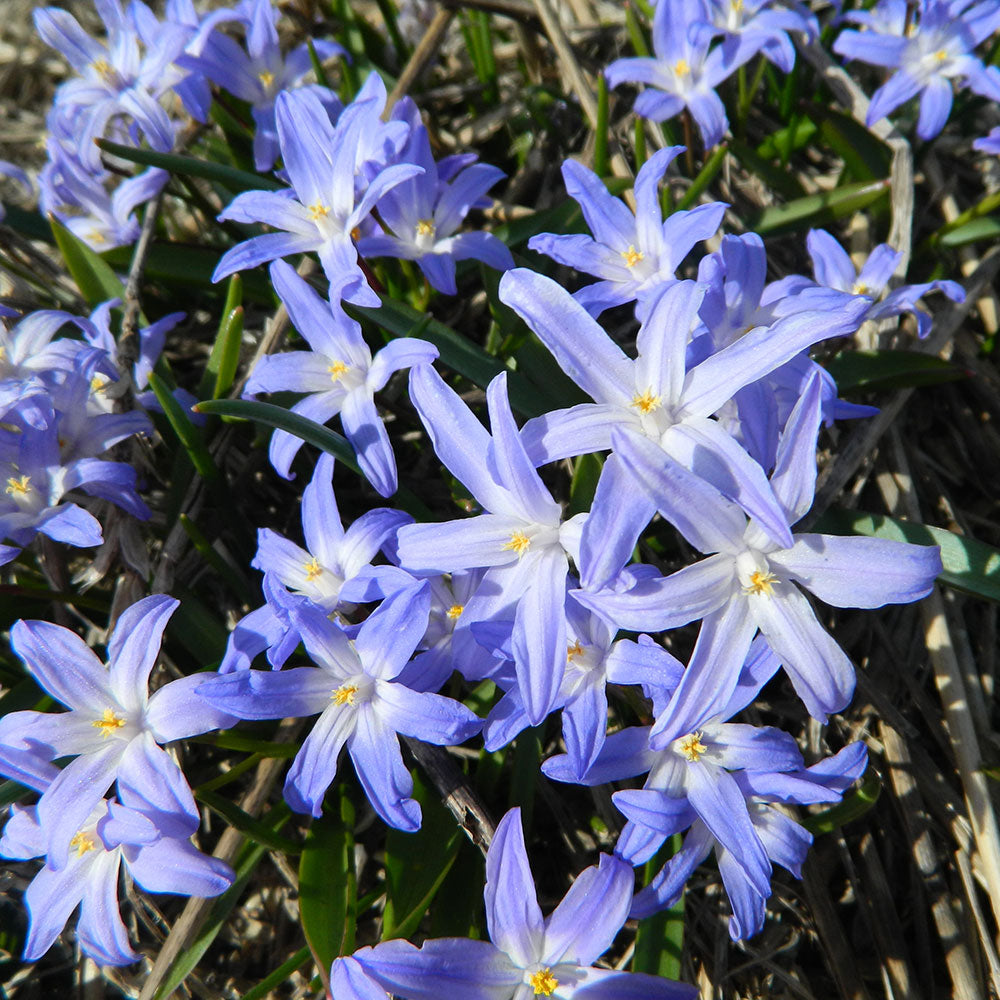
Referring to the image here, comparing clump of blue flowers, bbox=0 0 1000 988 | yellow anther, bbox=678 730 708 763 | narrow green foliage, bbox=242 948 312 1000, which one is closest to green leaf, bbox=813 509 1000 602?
clump of blue flowers, bbox=0 0 1000 988

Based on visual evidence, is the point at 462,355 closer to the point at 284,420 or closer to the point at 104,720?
the point at 284,420

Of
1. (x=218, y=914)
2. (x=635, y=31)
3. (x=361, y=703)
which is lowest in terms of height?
(x=218, y=914)

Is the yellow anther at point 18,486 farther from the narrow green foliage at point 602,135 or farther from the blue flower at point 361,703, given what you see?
the narrow green foliage at point 602,135

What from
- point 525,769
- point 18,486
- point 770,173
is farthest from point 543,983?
point 770,173

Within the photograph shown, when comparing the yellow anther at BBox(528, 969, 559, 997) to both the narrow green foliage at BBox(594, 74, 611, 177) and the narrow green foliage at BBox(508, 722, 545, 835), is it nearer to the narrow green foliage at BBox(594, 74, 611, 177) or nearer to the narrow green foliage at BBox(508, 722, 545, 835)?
the narrow green foliage at BBox(508, 722, 545, 835)

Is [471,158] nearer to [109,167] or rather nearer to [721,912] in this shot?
Answer: [109,167]

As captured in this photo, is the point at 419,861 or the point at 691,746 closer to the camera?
the point at 691,746
